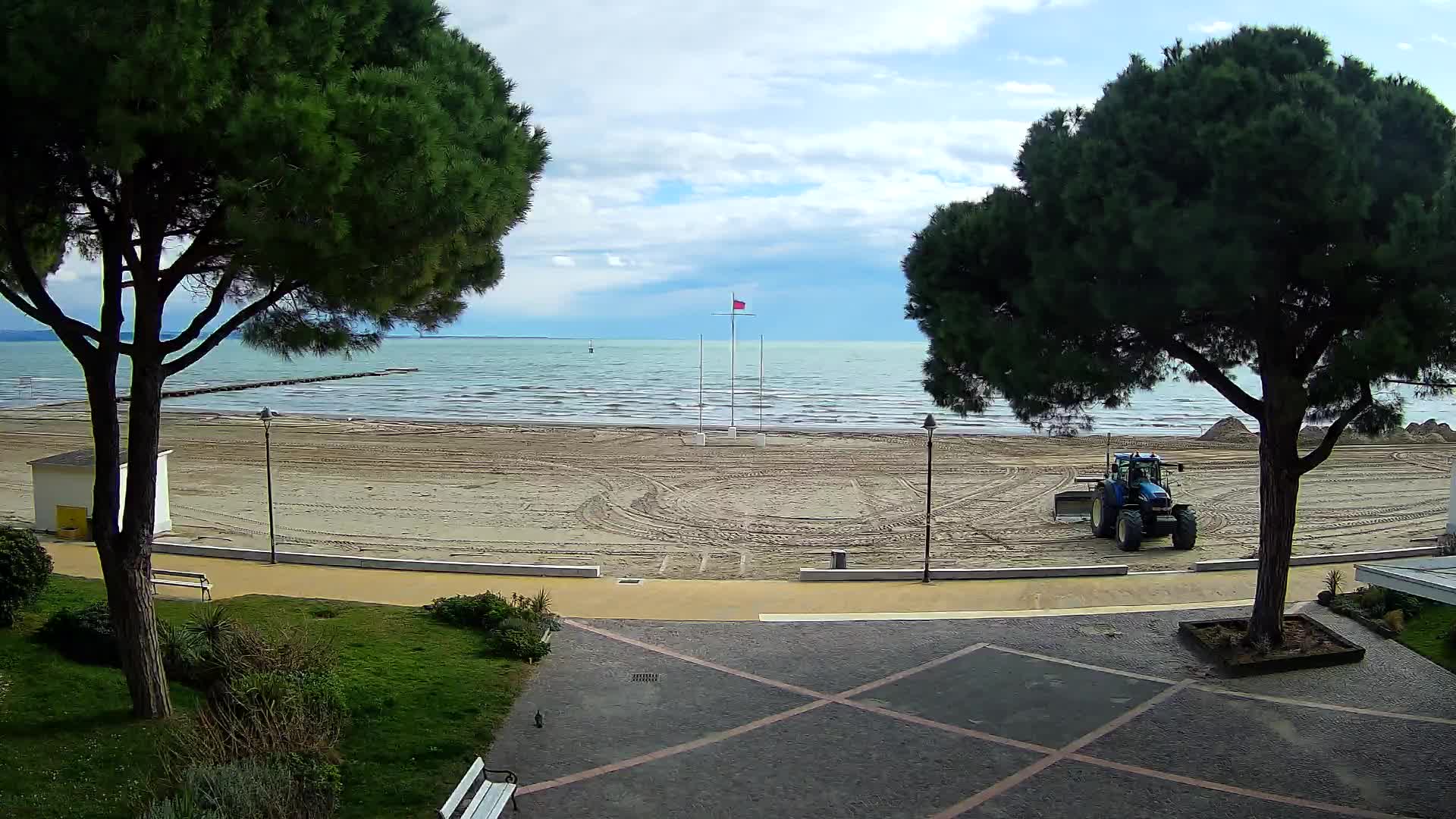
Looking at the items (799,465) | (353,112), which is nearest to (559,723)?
(353,112)

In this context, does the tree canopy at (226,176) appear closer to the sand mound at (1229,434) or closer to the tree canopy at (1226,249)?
the tree canopy at (1226,249)

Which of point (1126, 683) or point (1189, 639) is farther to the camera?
point (1189, 639)

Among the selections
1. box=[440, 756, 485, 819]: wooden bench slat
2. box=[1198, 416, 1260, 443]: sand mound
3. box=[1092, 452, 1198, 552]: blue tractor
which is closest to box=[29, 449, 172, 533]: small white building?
box=[440, 756, 485, 819]: wooden bench slat

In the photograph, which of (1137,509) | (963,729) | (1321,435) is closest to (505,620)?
(963,729)

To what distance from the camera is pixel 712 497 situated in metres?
25.1

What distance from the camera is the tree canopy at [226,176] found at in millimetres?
5902

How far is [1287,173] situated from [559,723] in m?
7.98

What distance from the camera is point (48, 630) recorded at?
912 cm

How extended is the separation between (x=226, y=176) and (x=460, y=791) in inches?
173

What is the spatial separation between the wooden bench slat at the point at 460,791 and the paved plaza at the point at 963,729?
55cm

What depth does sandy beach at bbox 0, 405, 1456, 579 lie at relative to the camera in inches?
750

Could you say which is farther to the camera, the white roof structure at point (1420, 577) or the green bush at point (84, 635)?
the green bush at point (84, 635)

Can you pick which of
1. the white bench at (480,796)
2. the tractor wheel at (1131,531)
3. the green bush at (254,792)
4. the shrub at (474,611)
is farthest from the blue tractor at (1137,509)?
the green bush at (254,792)

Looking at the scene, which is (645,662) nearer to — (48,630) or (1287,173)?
(48,630)
